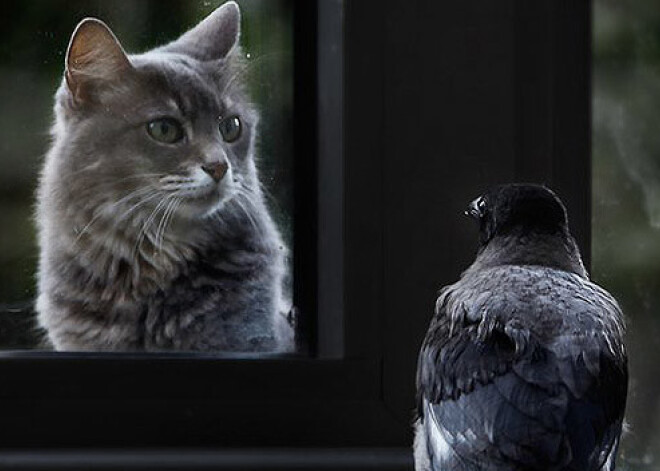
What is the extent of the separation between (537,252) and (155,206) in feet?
1.31

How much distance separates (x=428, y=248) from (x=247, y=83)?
249 millimetres

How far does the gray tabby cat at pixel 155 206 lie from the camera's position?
5.10 feet

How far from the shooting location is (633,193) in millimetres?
1611

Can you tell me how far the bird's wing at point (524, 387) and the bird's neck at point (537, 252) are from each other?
6 cm

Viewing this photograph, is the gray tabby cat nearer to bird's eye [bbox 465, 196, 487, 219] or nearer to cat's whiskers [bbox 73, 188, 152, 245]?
cat's whiskers [bbox 73, 188, 152, 245]

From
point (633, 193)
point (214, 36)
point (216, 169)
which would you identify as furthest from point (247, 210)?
point (633, 193)

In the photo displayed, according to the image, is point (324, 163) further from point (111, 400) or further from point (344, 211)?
point (111, 400)

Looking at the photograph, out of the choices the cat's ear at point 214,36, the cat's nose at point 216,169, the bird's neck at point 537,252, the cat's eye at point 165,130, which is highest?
the cat's ear at point 214,36

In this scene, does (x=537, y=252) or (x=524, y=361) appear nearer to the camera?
(x=524, y=361)

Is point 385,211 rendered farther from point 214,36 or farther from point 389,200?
point 214,36

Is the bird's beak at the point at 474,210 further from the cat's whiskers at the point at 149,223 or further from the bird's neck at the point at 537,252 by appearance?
the cat's whiskers at the point at 149,223

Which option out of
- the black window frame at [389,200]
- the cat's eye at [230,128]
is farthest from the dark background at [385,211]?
the cat's eye at [230,128]

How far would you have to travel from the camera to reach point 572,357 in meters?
1.24

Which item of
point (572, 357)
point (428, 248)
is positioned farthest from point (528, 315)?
point (428, 248)
